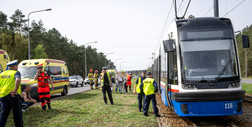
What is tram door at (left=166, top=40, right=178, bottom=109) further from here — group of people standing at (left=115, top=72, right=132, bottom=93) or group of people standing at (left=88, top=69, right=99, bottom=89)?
group of people standing at (left=88, top=69, right=99, bottom=89)

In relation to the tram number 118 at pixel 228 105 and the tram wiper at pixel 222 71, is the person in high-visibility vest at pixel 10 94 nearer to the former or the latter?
the tram wiper at pixel 222 71

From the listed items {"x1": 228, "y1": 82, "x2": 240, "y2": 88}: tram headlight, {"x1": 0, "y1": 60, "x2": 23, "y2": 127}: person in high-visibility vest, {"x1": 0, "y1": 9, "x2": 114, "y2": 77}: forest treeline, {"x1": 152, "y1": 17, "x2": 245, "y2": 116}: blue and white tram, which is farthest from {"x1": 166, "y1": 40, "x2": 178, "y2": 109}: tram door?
{"x1": 0, "y1": 9, "x2": 114, "y2": 77}: forest treeline

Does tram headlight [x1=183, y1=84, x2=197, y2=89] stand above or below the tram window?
below

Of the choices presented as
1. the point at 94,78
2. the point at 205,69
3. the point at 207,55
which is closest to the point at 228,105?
the point at 205,69

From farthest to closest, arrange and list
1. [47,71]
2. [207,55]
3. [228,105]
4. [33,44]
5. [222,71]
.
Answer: [33,44], [47,71], [207,55], [222,71], [228,105]

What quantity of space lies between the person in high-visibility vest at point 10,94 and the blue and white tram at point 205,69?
14.1 ft

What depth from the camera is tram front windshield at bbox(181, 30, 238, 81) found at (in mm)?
6879

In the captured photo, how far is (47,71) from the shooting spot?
14.0 m

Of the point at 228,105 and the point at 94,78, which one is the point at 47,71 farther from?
the point at 228,105

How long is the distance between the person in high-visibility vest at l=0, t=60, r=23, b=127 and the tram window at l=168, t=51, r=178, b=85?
14.5ft

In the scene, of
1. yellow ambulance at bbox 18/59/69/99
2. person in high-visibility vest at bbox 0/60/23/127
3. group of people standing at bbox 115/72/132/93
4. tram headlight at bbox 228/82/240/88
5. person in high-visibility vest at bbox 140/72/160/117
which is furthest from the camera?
group of people standing at bbox 115/72/132/93

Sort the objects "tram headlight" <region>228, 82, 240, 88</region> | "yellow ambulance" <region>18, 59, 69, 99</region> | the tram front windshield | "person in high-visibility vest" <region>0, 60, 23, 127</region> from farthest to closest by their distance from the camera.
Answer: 1. "yellow ambulance" <region>18, 59, 69, 99</region>
2. the tram front windshield
3. "tram headlight" <region>228, 82, 240, 88</region>
4. "person in high-visibility vest" <region>0, 60, 23, 127</region>

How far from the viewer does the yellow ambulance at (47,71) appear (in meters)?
12.6

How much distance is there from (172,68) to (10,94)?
4838 millimetres
